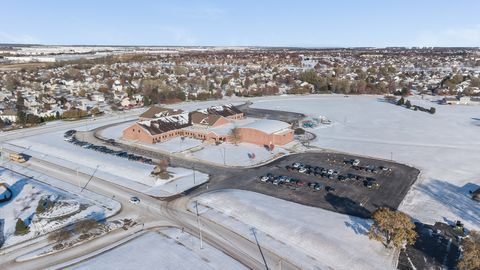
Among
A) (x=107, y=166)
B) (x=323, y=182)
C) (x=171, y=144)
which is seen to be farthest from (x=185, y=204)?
(x=171, y=144)

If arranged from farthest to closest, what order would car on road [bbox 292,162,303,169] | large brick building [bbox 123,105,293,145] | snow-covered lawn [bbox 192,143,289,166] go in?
large brick building [bbox 123,105,293,145] → snow-covered lawn [bbox 192,143,289,166] → car on road [bbox 292,162,303,169]

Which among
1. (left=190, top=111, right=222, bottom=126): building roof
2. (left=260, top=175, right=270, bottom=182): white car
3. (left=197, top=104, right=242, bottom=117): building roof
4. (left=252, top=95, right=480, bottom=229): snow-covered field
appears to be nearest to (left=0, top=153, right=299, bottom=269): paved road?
(left=260, top=175, right=270, bottom=182): white car

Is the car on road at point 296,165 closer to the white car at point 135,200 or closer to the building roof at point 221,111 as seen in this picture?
the white car at point 135,200

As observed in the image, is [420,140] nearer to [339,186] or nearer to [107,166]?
[339,186]

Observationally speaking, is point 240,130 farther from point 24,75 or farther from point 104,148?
point 24,75

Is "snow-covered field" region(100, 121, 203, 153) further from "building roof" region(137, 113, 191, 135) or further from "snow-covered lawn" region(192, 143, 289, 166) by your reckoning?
"snow-covered lawn" region(192, 143, 289, 166)

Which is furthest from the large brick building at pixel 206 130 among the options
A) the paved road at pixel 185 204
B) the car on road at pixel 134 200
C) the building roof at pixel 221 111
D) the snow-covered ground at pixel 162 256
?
Result: the snow-covered ground at pixel 162 256
